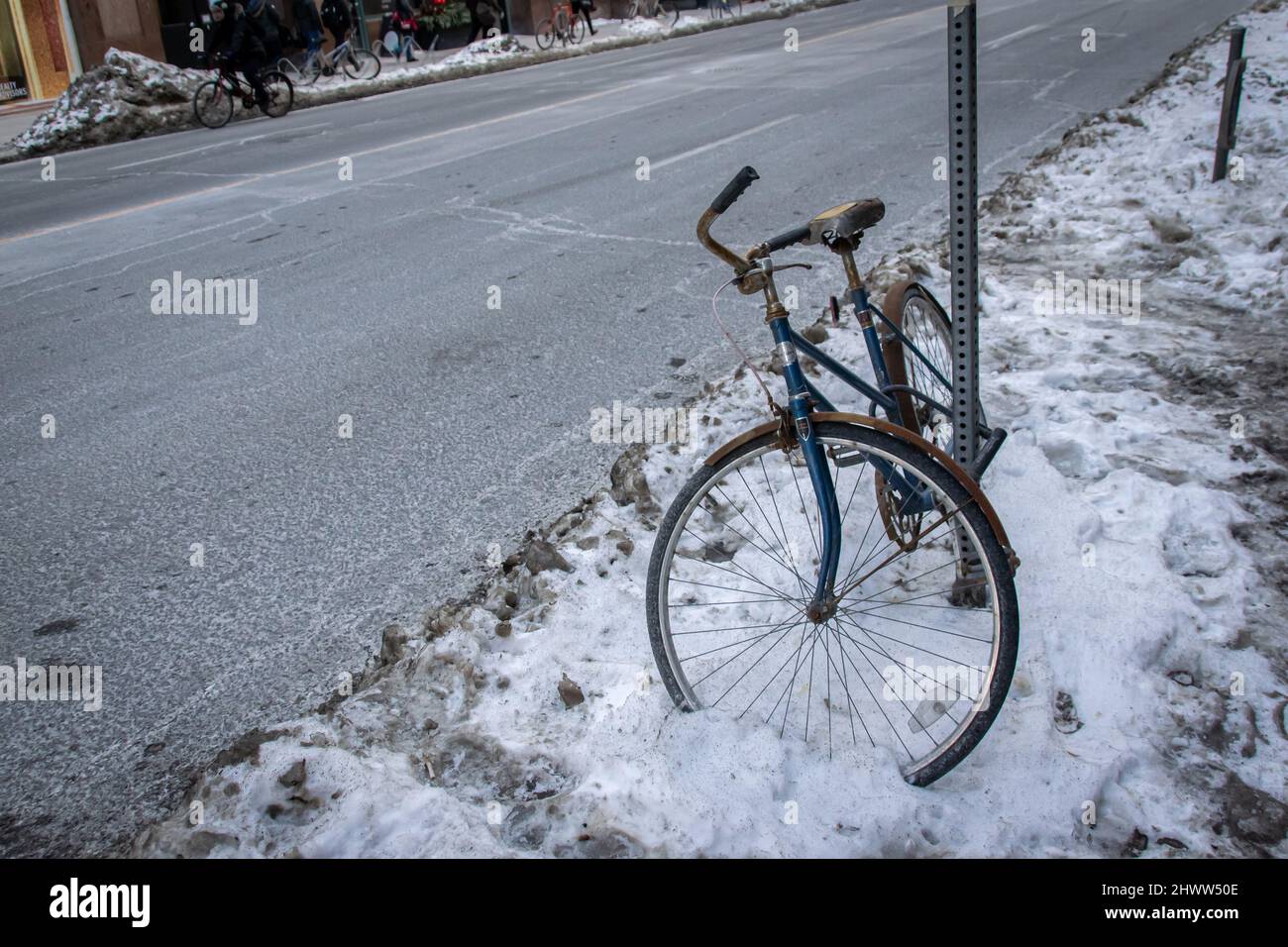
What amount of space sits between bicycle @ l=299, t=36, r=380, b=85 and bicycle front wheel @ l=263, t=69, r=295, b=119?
10.3ft

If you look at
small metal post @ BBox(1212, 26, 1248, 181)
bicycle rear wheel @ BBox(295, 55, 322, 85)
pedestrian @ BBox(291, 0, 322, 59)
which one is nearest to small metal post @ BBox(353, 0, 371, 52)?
pedestrian @ BBox(291, 0, 322, 59)

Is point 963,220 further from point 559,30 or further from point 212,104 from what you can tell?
point 559,30

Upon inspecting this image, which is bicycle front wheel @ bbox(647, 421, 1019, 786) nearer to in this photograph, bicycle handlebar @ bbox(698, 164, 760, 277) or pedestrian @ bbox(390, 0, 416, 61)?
bicycle handlebar @ bbox(698, 164, 760, 277)

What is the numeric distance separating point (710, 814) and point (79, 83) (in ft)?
58.7

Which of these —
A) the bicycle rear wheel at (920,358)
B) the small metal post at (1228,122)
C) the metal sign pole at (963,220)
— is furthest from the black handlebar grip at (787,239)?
the small metal post at (1228,122)

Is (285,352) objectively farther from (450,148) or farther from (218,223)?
(450,148)

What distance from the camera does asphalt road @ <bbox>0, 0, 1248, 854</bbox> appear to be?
3.48 meters

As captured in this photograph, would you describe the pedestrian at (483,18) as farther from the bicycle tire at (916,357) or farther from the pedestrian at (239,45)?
the bicycle tire at (916,357)

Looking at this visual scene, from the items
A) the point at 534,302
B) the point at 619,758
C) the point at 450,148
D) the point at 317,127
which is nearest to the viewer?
the point at 619,758

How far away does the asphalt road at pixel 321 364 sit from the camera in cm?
348

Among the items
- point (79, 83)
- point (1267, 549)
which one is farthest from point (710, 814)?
point (79, 83)

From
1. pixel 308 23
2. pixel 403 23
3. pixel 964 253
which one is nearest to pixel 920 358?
pixel 964 253

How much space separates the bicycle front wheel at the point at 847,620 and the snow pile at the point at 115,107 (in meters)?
15.1

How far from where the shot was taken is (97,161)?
13531 millimetres
